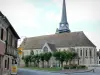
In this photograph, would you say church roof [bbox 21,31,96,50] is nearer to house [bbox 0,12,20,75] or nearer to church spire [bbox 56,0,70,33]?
church spire [bbox 56,0,70,33]

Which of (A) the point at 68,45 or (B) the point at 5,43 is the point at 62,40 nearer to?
(A) the point at 68,45

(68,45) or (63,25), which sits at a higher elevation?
(63,25)

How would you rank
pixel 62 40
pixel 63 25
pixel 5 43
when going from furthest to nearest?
pixel 63 25, pixel 62 40, pixel 5 43

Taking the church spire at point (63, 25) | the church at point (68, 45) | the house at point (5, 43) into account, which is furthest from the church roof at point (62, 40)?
the house at point (5, 43)

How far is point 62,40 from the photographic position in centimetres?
10219

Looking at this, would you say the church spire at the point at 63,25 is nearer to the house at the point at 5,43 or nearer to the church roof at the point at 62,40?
the church roof at the point at 62,40

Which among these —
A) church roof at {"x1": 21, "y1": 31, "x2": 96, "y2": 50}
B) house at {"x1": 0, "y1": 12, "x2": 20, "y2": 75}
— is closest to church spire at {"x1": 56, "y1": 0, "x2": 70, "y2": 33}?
church roof at {"x1": 21, "y1": 31, "x2": 96, "y2": 50}

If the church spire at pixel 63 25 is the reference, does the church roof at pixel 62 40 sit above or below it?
below

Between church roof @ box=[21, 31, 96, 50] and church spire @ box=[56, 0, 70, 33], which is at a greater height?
church spire @ box=[56, 0, 70, 33]

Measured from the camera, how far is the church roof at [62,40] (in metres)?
96.0

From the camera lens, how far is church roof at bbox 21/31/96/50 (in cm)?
9599

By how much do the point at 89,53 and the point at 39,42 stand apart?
2464 centimetres

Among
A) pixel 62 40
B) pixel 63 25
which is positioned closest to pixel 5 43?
pixel 62 40

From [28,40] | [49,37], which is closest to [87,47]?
[49,37]
